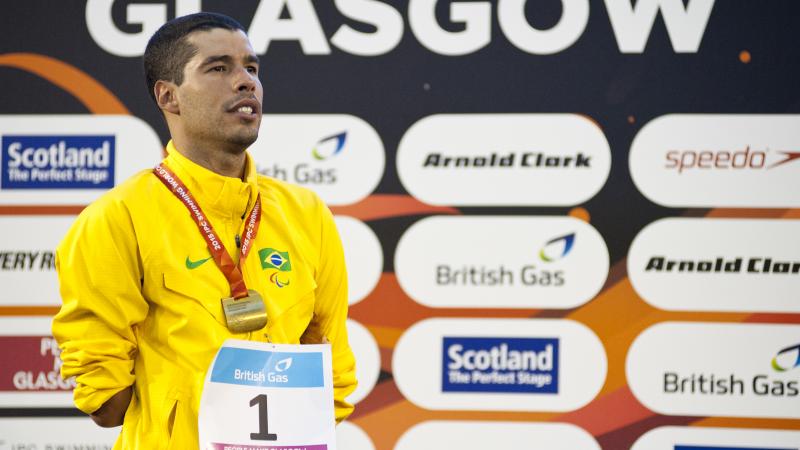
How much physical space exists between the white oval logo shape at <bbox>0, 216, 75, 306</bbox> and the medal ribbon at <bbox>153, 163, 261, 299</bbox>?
1970 mm

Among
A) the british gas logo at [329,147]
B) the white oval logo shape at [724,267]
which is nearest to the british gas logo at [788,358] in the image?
the white oval logo shape at [724,267]

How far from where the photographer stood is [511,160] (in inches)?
133

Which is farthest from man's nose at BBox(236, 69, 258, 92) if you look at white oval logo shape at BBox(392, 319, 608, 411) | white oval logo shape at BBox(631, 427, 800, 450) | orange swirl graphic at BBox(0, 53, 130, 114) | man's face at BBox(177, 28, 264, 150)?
white oval logo shape at BBox(631, 427, 800, 450)

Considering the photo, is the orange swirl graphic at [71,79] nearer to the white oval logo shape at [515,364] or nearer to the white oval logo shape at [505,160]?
the white oval logo shape at [505,160]

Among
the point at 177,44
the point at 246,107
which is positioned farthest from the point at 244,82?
the point at 177,44

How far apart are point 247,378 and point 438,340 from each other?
6.01 ft

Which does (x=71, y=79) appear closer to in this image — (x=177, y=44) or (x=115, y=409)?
(x=177, y=44)

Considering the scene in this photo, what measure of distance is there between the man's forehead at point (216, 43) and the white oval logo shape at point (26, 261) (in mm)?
2023

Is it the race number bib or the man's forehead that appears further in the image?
the man's forehead

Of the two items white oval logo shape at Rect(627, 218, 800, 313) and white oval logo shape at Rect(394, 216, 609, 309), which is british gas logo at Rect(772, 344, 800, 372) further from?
white oval logo shape at Rect(394, 216, 609, 309)

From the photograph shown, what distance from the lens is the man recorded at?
1577 millimetres

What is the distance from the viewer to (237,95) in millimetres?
1679

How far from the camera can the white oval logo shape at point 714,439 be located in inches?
130

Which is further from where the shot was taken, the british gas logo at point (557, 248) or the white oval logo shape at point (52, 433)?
the white oval logo shape at point (52, 433)
